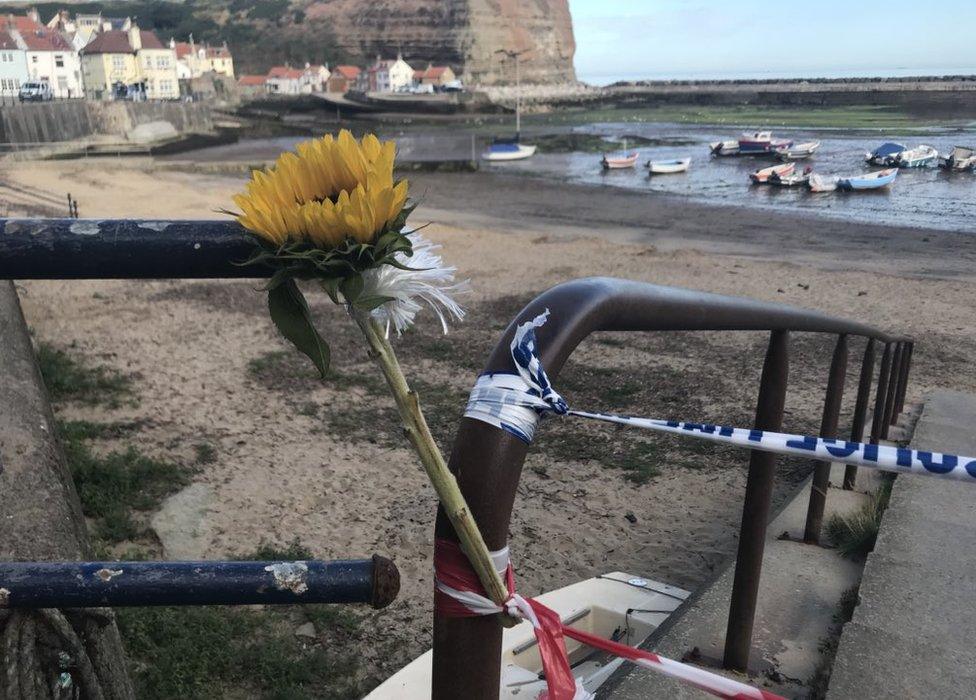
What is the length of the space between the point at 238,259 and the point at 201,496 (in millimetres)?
5441

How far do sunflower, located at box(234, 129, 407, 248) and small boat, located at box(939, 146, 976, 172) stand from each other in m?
49.7

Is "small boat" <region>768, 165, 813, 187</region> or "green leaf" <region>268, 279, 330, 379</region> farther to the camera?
"small boat" <region>768, 165, 813, 187</region>

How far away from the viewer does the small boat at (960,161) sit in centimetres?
4306

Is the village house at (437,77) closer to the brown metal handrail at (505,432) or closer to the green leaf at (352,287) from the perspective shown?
the brown metal handrail at (505,432)

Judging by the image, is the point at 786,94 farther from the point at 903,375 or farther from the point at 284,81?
the point at 903,375

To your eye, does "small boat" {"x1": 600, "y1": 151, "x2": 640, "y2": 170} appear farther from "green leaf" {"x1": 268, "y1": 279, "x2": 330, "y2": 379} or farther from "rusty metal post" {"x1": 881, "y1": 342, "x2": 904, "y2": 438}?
"green leaf" {"x1": 268, "y1": 279, "x2": 330, "y2": 379}

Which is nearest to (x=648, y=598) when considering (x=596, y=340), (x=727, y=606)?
(x=727, y=606)

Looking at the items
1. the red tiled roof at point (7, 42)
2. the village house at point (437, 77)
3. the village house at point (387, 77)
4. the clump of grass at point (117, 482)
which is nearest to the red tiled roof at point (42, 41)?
the red tiled roof at point (7, 42)

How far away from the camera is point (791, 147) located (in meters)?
52.9

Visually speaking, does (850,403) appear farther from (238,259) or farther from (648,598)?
(238,259)

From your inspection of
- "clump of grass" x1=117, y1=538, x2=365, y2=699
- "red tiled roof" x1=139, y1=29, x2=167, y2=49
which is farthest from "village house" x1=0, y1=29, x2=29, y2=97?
"clump of grass" x1=117, y1=538, x2=365, y2=699

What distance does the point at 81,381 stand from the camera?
319 inches

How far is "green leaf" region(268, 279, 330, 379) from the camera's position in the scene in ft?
3.20

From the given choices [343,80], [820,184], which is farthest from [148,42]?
[820,184]
